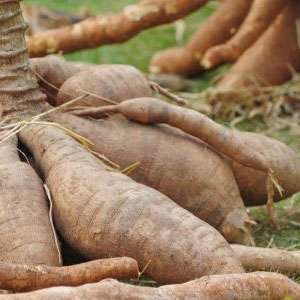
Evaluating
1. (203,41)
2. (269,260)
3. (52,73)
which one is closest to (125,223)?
(269,260)

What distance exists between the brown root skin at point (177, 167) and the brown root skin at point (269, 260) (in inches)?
8.3

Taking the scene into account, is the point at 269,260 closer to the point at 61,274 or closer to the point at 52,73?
the point at 61,274

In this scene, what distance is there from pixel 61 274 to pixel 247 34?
3068mm

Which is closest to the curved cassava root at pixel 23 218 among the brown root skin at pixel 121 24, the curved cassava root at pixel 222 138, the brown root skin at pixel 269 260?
the curved cassava root at pixel 222 138

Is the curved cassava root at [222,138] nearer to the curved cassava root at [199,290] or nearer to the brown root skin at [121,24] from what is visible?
the curved cassava root at [199,290]

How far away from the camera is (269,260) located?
2.68m

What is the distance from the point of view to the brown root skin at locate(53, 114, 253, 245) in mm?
2881

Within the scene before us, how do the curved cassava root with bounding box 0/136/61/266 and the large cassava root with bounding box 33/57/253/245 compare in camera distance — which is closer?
the curved cassava root with bounding box 0/136/61/266

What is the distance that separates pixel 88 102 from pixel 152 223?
29.8 inches

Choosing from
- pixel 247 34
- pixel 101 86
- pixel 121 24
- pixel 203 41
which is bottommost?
pixel 203 41

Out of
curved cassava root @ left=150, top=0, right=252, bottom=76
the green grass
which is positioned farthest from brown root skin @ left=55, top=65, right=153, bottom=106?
the green grass

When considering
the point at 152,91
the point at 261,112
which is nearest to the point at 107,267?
the point at 152,91

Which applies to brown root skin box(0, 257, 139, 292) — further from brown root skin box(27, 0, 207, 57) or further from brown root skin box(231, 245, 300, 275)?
brown root skin box(27, 0, 207, 57)

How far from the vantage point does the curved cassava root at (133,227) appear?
2369mm
